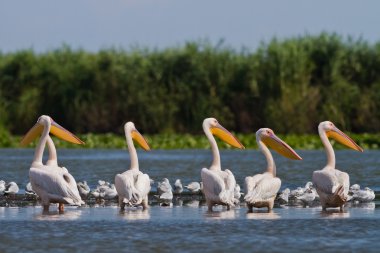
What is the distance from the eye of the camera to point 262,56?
37.5 metres

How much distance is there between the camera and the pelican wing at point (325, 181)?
14.0 meters

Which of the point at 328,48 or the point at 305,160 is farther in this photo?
the point at 328,48

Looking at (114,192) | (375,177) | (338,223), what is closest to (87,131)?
(375,177)

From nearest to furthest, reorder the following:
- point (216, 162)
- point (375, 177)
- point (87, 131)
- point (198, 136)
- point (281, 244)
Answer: point (281, 244), point (216, 162), point (375, 177), point (198, 136), point (87, 131)

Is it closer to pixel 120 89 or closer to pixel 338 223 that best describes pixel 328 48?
pixel 120 89

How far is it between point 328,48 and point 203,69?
372cm

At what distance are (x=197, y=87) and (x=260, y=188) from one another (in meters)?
23.9

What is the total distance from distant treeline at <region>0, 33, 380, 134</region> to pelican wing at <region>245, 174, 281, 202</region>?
841 inches

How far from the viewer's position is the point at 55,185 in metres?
13.9

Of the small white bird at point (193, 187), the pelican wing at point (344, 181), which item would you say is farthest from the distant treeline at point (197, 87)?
the pelican wing at point (344, 181)

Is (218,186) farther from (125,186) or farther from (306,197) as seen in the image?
(306,197)

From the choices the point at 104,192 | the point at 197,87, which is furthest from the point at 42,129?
the point at 197,87

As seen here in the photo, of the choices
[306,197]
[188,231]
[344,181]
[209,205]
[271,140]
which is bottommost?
[188,231]

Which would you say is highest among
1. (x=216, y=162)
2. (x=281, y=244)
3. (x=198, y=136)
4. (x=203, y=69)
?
(x=203, y=69)
